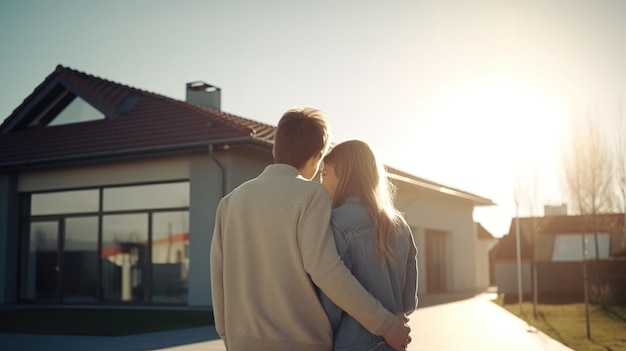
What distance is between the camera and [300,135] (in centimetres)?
271

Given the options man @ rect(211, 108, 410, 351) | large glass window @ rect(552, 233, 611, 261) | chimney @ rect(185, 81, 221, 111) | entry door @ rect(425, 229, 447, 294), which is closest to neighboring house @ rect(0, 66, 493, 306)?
chimney @ rect(185, 81, 221, 111)

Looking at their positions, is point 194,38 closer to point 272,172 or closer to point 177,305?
point 177,305

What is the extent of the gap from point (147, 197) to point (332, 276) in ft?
48.5

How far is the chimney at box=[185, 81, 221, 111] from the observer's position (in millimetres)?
21266

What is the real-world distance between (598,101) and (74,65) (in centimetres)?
1318

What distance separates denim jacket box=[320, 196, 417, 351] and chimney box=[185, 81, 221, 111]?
743 inches

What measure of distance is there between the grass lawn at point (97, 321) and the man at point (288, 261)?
8.16 metres

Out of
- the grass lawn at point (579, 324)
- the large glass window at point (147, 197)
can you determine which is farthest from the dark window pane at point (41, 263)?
the grass lawn at point (579, 324)

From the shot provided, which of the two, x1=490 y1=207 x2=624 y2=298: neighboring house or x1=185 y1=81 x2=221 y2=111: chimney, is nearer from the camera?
x1=490 y1=207 x2=624 y2=298: neighboring house

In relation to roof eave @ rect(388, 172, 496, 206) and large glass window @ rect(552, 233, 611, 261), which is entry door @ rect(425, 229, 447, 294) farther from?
large glass window @ rect(552, 233, 611, 261)

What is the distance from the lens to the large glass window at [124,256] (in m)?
16.9

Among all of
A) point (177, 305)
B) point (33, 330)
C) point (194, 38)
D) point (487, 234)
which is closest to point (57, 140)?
point (177, 305)

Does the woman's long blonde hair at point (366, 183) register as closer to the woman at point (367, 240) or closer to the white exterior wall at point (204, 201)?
the woman at point (367, 240)

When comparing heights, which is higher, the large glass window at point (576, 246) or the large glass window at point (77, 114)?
the large glass window at point (77, 114)
